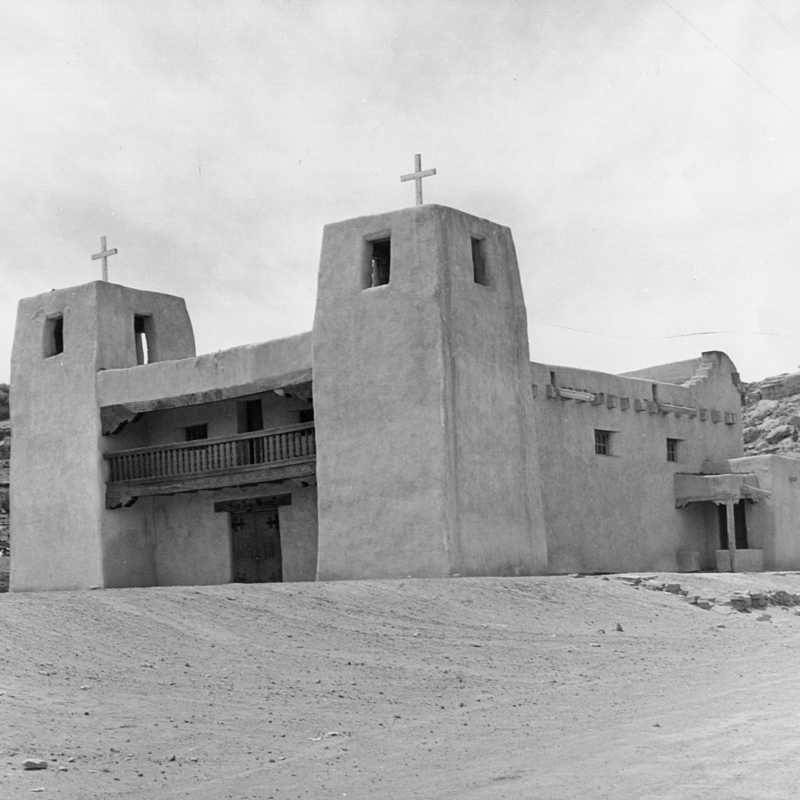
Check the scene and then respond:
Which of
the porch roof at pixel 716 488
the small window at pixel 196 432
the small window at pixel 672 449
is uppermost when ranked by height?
the small window at pixel 196 432

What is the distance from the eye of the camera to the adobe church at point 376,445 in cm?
2222

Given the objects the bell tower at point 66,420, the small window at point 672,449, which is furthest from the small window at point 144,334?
the small window at point 672,449

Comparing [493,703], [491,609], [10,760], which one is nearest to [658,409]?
[491,609]

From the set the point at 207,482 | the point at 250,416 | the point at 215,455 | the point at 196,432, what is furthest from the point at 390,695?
the point at 196,432

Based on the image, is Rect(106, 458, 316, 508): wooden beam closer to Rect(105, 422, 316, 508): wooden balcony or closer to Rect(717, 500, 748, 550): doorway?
Rect(105, 422, 316, 508): wooden balcony

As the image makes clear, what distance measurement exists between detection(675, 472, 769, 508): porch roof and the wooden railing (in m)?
8.90

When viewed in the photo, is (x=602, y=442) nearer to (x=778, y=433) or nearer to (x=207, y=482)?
(x=207, y=482)

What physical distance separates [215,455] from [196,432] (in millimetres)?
1750

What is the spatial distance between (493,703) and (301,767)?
332 cm

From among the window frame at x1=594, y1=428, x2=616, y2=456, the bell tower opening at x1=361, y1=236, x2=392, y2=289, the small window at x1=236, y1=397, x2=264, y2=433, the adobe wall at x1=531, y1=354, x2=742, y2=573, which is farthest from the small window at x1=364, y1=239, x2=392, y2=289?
the window frame at x1=594, y1=428, x2=616, y2=456

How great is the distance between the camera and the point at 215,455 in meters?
26.0

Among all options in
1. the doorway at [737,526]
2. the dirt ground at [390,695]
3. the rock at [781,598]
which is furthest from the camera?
the doorway at [737,526]

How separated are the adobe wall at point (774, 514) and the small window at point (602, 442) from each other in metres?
3.92

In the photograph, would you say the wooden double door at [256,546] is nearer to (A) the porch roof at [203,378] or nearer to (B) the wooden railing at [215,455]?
(B) the wooden railing at [215,455]
